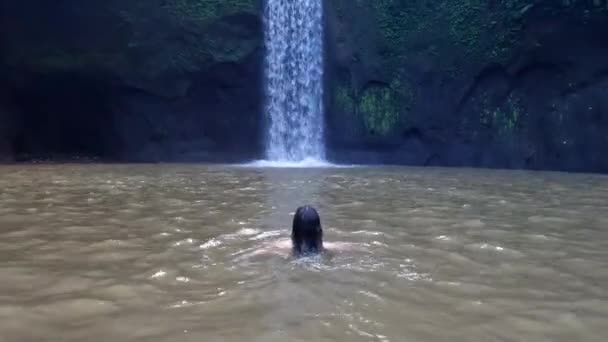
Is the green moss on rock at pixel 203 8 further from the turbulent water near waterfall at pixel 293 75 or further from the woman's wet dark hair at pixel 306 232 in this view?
the woman's wet dark hair at pixel 306 232

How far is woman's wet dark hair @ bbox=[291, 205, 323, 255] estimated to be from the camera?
3.59 metres

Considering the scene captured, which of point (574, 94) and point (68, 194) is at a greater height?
point (574, 94)

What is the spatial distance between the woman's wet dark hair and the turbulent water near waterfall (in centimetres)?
1137

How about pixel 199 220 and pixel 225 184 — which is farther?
pixel 225 184

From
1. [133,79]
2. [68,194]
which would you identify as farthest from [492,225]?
[133,79]

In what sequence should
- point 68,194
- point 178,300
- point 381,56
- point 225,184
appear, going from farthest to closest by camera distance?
point 381,56 → point 225,184 → point 68,194 → point 178,300

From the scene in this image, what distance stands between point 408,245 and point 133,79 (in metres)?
12.4

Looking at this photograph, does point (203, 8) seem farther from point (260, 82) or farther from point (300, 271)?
point (300, 271)

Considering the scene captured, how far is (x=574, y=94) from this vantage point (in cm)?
1203

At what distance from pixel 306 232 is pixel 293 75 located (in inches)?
475

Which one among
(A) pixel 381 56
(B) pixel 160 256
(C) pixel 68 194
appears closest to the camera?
(B) pixel 160 256

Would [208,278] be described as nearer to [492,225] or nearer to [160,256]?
[160,256]

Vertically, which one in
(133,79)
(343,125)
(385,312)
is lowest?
(385,312)

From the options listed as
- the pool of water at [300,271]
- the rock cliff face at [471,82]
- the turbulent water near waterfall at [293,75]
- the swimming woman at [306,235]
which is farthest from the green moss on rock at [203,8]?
the swimming woman at [306,235]
